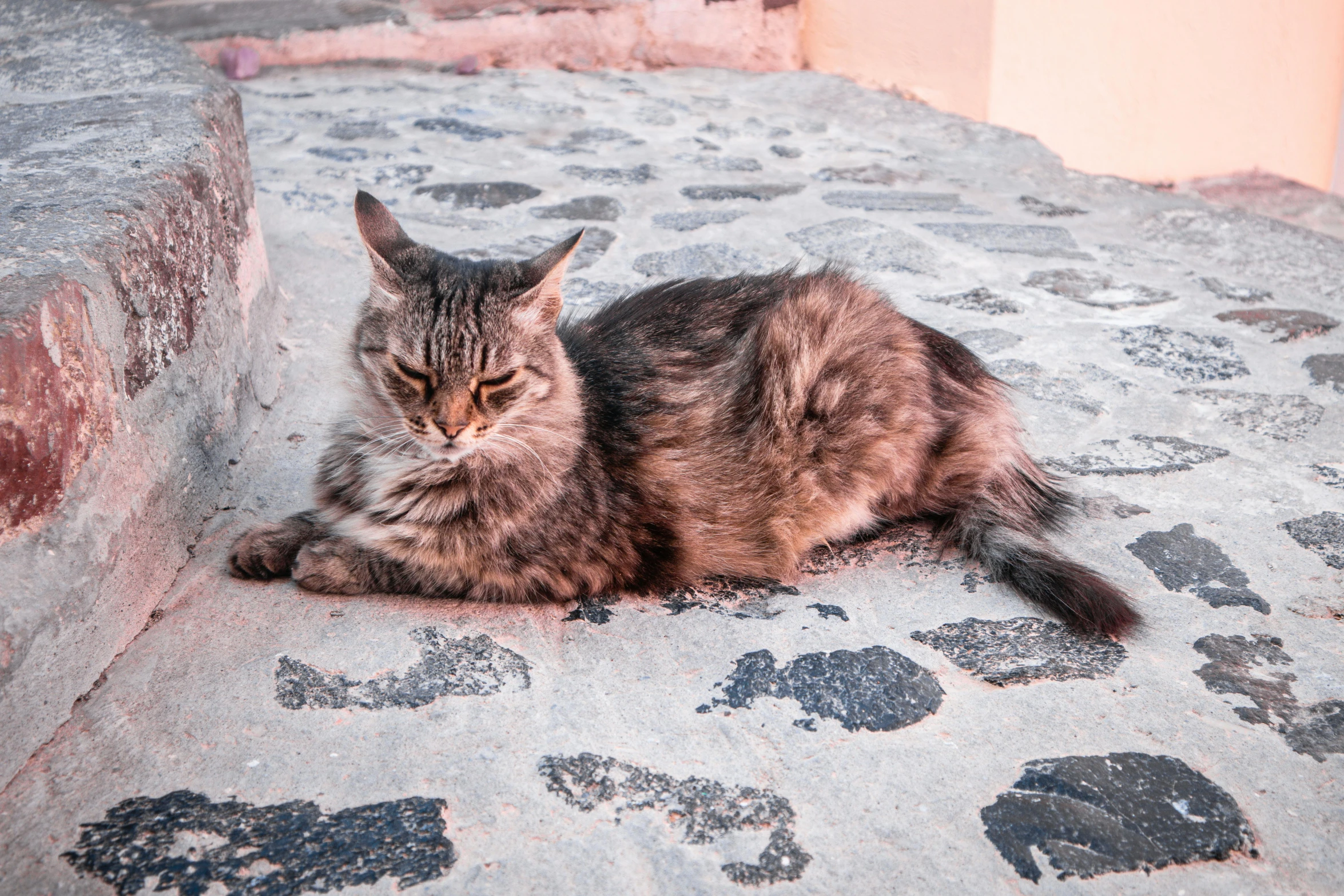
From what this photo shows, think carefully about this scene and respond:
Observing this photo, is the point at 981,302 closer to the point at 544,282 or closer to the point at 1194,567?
the point at 1194,567

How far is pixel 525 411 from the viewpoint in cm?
296

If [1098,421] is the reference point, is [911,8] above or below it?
above

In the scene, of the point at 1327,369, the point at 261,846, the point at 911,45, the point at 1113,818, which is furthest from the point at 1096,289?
the point at 261,846

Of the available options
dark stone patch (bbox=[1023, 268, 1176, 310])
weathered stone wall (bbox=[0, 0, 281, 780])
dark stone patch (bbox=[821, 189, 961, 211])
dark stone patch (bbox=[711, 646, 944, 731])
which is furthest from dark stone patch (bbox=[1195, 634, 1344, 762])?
dark stone patch (bbox=[821, 189, 961, 211])

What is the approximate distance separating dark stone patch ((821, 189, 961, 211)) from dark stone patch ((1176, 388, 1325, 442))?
7.01 feet

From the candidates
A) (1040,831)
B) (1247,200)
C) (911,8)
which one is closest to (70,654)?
(1040,831)

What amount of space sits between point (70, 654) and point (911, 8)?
7.02 m

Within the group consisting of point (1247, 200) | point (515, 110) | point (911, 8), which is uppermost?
point (911, 8)

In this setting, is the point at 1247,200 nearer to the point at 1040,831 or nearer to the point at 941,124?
the point at 941,124

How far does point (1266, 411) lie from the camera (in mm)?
4043

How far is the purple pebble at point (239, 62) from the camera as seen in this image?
7.18 meters

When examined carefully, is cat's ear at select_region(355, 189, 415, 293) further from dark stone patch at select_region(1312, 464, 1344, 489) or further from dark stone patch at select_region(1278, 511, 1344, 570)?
dark stone patch at select_region(1312, 464, 1344, 489)

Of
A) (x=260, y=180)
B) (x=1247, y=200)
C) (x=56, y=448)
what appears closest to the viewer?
(x=56, y=448)

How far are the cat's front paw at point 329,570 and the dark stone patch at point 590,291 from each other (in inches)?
79.2
